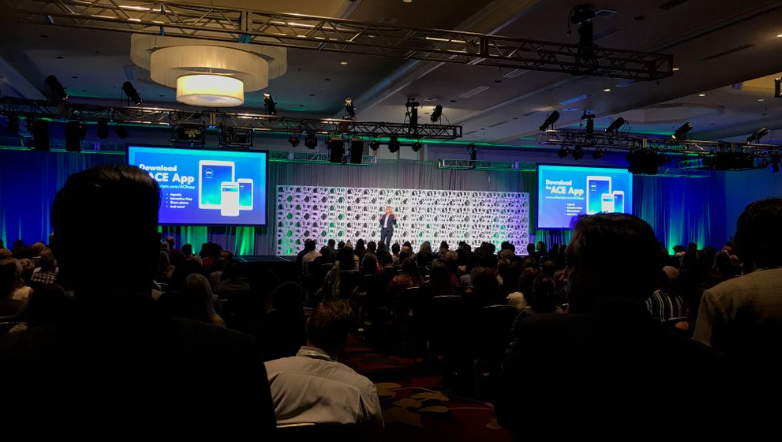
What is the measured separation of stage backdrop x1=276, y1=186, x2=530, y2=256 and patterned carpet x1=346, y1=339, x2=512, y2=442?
9.99 m

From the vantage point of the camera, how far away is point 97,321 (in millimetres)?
883

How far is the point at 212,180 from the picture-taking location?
15195mm

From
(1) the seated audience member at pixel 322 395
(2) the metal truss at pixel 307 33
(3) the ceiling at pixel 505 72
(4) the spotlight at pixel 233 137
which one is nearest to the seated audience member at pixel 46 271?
(2) the metal truss at pixel 307 33

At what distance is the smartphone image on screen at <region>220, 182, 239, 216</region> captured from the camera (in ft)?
50.3

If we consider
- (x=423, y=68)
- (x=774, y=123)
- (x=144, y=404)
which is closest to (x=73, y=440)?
(x=144, y=404)

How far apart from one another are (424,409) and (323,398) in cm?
332

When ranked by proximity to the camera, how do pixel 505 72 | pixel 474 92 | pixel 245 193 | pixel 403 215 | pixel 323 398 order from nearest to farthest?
1. pixel 323 398
2. pixel 505 72
3. pixel 474 92
4. pixel 245 193
5. pixel 403 215

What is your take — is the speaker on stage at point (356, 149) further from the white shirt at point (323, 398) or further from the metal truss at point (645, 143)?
the white shirt at point (323, 398)

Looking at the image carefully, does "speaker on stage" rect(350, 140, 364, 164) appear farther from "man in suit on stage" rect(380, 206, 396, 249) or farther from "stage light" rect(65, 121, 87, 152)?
"stage light" rect(65, 121, 87, 152)

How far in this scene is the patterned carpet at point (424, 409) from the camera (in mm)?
4758

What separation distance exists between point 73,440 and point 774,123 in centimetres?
1718

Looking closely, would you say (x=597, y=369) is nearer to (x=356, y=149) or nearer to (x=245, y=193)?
(x=356, y=149)

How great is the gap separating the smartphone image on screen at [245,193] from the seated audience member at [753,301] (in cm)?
1429

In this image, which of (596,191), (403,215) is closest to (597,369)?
(403,215)
